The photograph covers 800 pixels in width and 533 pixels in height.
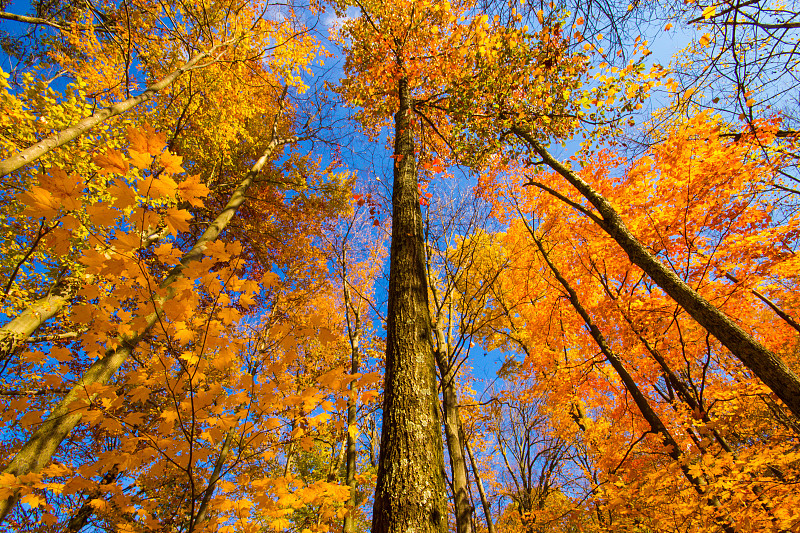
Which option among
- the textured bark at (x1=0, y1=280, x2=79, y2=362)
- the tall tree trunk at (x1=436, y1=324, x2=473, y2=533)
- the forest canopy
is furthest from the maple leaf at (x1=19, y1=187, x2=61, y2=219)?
the textured bark at (x1=0, y1=280, x2=79, y2=362)

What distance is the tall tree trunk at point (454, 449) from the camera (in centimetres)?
299

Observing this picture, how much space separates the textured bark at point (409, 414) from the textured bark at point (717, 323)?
383 cm

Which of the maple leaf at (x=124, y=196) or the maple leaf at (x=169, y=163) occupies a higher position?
the maple leaf at (x=169, y=163)

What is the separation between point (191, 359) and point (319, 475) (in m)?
11.5

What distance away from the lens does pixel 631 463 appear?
15.9 ft

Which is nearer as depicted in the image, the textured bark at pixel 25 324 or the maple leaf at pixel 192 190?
the maple leaf at pixel 192 190

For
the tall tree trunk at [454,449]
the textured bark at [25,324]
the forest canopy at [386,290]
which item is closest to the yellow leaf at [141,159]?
the forest canopy at [386,290]

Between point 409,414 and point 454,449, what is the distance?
215 cm

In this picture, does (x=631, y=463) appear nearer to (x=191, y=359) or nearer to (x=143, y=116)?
(x=191, y=359)

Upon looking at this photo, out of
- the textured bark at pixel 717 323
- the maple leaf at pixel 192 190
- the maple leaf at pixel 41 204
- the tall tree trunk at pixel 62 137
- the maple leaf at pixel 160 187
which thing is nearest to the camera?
the maple leaf at pixel 41 204

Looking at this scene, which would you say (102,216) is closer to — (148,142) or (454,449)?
(148,142)

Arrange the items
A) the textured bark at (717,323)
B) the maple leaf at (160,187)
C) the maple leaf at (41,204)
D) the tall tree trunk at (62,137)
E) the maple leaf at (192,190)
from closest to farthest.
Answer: the maple leaf at (41,204), the maple leaf at (160,187), the maple leaf at (192,190), the tall tree trunk at (62,137), the textured bark at (717,323)

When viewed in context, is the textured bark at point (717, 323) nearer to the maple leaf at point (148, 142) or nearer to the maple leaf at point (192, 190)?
the maple leaf at point (192, 190)

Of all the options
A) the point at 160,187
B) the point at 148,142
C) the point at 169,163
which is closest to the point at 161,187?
the point at 160,187
